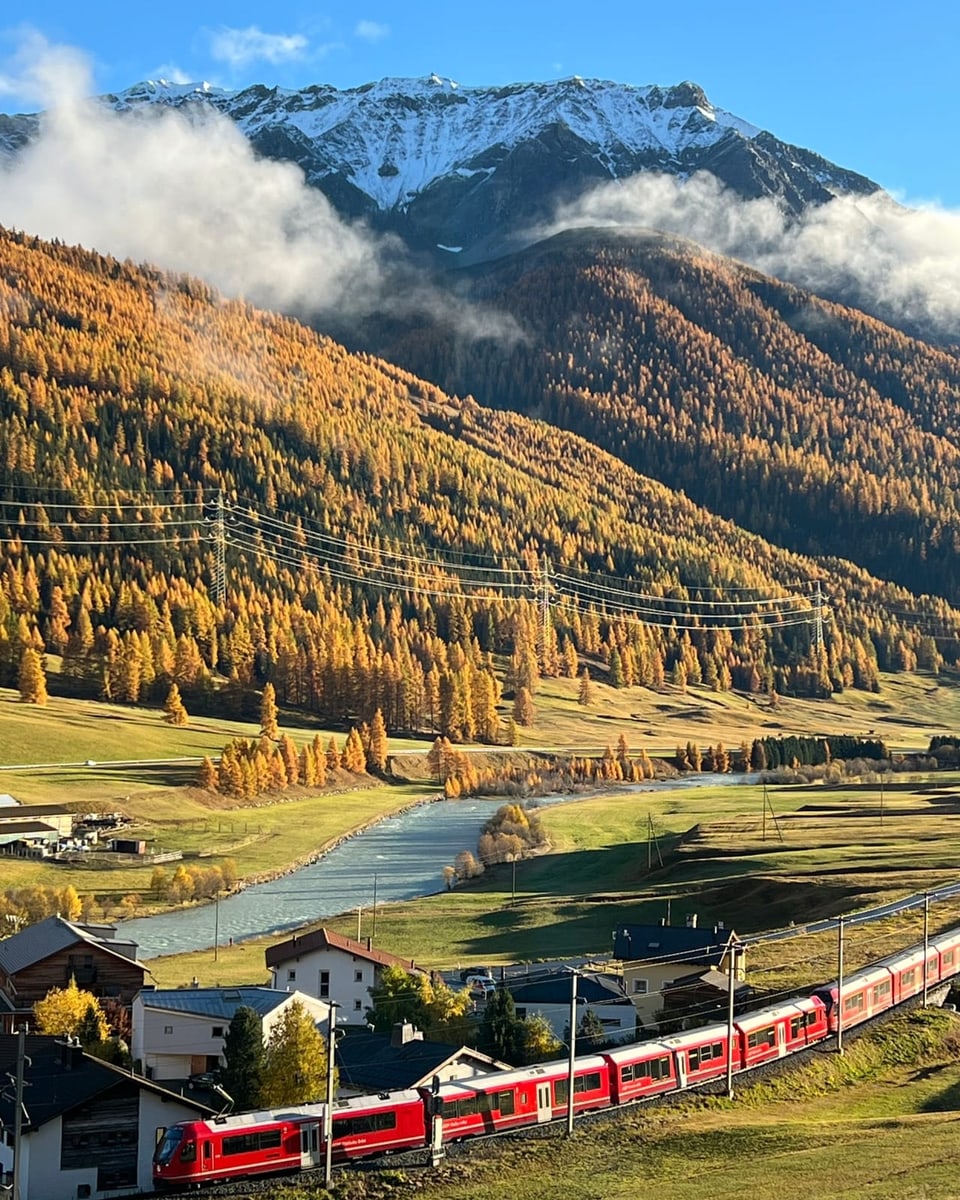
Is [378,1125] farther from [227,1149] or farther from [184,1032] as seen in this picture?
[184,1032]

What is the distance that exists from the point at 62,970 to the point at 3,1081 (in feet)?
67.2

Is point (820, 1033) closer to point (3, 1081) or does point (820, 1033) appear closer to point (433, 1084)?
point (433, 1084)

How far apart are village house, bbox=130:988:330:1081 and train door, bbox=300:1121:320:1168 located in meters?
20.0

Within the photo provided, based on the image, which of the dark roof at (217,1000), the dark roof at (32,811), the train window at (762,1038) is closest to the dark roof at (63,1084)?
the dark roof at (217,1000)

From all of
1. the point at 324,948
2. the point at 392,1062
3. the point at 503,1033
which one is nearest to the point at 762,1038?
the point at 503,1033

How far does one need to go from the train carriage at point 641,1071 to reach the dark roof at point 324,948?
96.3 ft

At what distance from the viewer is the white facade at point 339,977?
9450 centimetres

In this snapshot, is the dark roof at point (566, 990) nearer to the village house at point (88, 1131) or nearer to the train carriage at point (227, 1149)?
the village house at point (88, 1131)

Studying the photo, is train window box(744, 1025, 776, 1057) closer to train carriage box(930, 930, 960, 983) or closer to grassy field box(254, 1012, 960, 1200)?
grassy field box(254, 1012, 960, 1200)

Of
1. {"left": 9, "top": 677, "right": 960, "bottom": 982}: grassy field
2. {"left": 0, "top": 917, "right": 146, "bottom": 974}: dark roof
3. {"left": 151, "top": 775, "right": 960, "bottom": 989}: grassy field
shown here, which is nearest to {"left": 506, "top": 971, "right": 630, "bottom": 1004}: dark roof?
{"left": 151, "top": 775, "right": 960, "bottom": 989}: grassy field

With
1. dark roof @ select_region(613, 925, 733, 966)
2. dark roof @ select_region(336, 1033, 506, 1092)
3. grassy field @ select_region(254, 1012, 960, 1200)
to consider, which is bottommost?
grassy field @ select_region(254, 1012, 960, 1200)

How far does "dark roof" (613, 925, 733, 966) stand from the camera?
289 feet

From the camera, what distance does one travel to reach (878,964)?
264 feet

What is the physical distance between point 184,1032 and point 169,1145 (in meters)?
23.7
